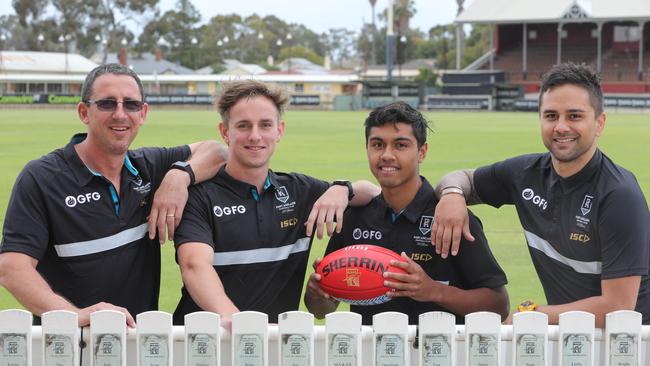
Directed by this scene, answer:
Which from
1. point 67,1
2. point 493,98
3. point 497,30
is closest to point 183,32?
point 67,1

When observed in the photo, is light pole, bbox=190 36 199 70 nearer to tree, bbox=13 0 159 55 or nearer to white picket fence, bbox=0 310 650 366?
tree, bbox=13 0 159 55

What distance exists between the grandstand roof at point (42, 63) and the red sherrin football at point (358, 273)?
94.8 metres

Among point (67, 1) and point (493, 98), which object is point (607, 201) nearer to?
point (493, 98)

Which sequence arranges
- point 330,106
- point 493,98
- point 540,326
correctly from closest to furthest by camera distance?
point 540,326 < point 493,98 < point 330,106

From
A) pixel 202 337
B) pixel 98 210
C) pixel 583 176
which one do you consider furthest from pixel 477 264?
pixel 98 210

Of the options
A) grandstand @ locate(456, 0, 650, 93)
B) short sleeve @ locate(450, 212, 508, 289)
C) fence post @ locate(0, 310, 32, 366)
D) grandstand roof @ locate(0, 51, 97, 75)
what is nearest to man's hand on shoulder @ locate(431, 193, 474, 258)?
short sleeve @ locate(450, 212, 508, 289)

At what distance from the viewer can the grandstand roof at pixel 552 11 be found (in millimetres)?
66188

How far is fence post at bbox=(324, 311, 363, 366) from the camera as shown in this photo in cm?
382

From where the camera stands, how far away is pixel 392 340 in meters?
3.87

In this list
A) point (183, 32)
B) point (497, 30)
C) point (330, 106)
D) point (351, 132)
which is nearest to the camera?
point (351, 132)

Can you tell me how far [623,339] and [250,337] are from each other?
60.4 inches

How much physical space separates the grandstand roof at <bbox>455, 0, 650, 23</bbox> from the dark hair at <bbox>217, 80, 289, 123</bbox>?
64720mm

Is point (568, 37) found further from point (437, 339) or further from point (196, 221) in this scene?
point (437, 339)

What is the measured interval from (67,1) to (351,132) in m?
81.1
